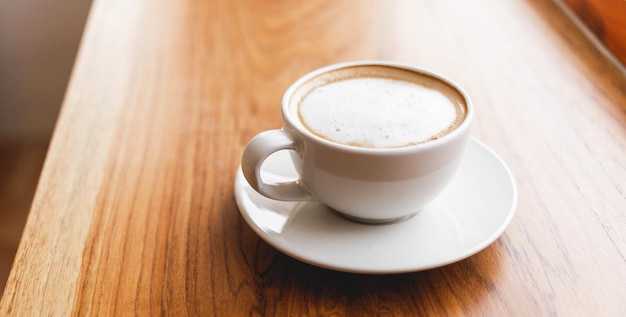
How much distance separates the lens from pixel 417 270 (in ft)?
1.51

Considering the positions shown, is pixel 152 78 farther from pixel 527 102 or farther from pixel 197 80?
pixel 527 102

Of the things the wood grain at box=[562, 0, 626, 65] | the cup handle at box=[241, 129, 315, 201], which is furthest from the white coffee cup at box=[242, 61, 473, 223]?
the wood grain at box=[562, 0, 626, 65]

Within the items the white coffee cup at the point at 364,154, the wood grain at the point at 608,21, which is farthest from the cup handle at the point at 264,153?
the wood grain at the point at 608,21

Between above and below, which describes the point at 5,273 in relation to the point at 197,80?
below

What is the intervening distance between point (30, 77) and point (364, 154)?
156cm

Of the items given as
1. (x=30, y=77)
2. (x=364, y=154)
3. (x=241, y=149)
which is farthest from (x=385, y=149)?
(x=30, y=77)

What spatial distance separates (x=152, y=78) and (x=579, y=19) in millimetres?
560

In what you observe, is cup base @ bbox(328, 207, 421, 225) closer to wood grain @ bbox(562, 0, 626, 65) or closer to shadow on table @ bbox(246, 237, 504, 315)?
shadow on table @ bbox(246, 237, 504, 315)

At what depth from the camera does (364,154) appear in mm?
463

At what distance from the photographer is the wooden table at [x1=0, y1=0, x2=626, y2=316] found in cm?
47

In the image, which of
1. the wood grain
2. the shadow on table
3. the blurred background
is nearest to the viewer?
the shadow on table

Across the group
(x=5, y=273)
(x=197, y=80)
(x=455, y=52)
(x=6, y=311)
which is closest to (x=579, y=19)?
(x=455, y=52)

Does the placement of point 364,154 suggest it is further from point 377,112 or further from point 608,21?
point 608,21

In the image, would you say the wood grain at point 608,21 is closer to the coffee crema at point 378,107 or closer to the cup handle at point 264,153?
the coffee crema at point 378,107
